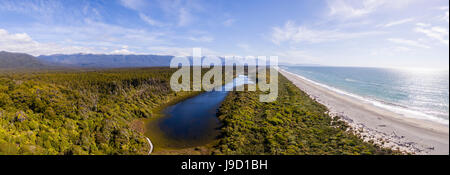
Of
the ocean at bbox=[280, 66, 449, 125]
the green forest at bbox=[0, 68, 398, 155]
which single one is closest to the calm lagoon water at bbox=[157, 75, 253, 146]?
the green forest at bbox=[0, 68, 398, 155]

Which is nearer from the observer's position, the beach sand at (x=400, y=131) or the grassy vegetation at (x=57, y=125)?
the grassy vegetation at (x=57, y=125)

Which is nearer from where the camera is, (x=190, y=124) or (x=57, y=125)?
(x=57, y=125)

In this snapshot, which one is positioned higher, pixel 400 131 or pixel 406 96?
pixel 406 96

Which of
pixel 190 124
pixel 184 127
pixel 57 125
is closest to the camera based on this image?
pixel 57 125

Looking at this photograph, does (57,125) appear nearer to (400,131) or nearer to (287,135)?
(287,135)

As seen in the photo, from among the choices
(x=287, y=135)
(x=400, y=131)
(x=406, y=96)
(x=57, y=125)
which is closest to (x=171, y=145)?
(x=57, y=125)

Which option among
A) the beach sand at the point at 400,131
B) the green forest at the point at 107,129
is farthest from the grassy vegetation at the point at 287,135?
the beach sand at the point at 400,131

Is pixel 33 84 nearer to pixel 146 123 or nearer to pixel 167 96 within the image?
pixel 146 123

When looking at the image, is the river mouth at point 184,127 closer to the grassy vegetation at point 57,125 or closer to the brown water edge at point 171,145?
the brown water edge at point 171,145

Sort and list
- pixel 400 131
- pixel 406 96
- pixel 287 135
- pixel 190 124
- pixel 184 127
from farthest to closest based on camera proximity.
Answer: pixel 406 96
pixel 190 124
pixel 184 127
pixel 400 131
pixel 287 135

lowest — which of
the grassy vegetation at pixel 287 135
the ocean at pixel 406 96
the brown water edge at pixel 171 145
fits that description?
the brown water edge at pixel 171 145
